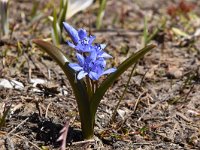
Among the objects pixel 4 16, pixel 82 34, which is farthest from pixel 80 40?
pixel 4 16

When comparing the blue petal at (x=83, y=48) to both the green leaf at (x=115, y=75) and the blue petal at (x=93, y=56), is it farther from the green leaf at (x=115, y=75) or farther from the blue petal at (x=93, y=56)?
the green leaf at (x=115, y=75)

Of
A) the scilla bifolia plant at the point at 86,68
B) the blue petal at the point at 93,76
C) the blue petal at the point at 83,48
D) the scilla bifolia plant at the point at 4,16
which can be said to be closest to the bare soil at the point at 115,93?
the scilla bifolia plant at the point at 4,16

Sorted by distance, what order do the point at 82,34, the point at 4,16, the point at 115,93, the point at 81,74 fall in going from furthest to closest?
the point at 4,16 → the point at 115,93 → the point at 82,34 → the point at 81,74

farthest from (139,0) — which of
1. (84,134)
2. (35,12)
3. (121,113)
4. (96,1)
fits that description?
(84,134)

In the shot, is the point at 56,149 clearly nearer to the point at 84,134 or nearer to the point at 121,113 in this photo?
the point at 84,134

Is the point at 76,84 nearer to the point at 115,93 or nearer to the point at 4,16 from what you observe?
the point at 115,93

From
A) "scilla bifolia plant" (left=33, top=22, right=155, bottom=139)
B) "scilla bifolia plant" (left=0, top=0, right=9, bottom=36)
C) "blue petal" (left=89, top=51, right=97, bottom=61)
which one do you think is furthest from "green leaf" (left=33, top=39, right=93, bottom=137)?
"scilla bifolia plant" (left=0, top=0, right=9, bottom=36)
